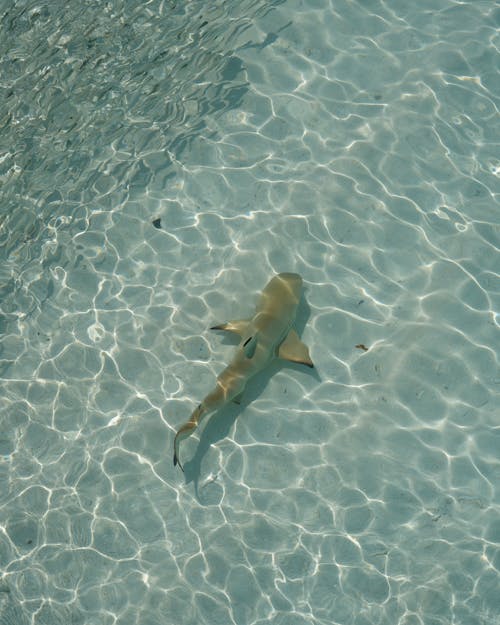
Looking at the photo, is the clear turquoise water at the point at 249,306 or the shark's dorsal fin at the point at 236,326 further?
the shark's dorsal fin at the point at 236,326

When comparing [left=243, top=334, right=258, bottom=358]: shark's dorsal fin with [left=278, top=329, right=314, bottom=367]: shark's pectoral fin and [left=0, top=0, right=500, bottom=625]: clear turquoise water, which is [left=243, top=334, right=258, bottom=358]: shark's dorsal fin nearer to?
[left=278, top=329, right=314, bottom=367]: shark's pectoral fin

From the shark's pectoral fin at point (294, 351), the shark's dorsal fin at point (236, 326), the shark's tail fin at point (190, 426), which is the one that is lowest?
the shark's pectoral fin at point (294, 351)

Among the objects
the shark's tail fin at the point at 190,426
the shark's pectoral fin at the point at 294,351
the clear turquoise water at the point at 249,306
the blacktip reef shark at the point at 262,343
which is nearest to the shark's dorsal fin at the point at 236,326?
the blacktip reef shark at the point at 262,343

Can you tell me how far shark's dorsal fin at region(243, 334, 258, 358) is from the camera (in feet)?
21.5

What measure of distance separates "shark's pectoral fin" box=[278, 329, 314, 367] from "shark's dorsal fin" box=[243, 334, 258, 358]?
47cm

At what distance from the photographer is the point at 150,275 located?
8.09 m

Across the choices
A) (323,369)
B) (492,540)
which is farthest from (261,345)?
(492,540)

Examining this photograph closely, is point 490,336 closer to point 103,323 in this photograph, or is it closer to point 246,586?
point 246,586

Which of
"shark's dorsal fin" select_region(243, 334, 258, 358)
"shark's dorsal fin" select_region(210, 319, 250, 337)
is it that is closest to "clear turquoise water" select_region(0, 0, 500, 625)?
"shark's dorsal fin" select_region(210, 319, 250, 337)

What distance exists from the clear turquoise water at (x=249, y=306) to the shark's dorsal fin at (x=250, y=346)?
71cm

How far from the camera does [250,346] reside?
666 centimetres

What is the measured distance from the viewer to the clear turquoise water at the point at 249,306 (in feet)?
22.0

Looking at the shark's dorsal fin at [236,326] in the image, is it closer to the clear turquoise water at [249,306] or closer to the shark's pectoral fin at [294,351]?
the clear turquoise water at [249,306]

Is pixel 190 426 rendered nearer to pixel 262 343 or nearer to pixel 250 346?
pixel 250 346
